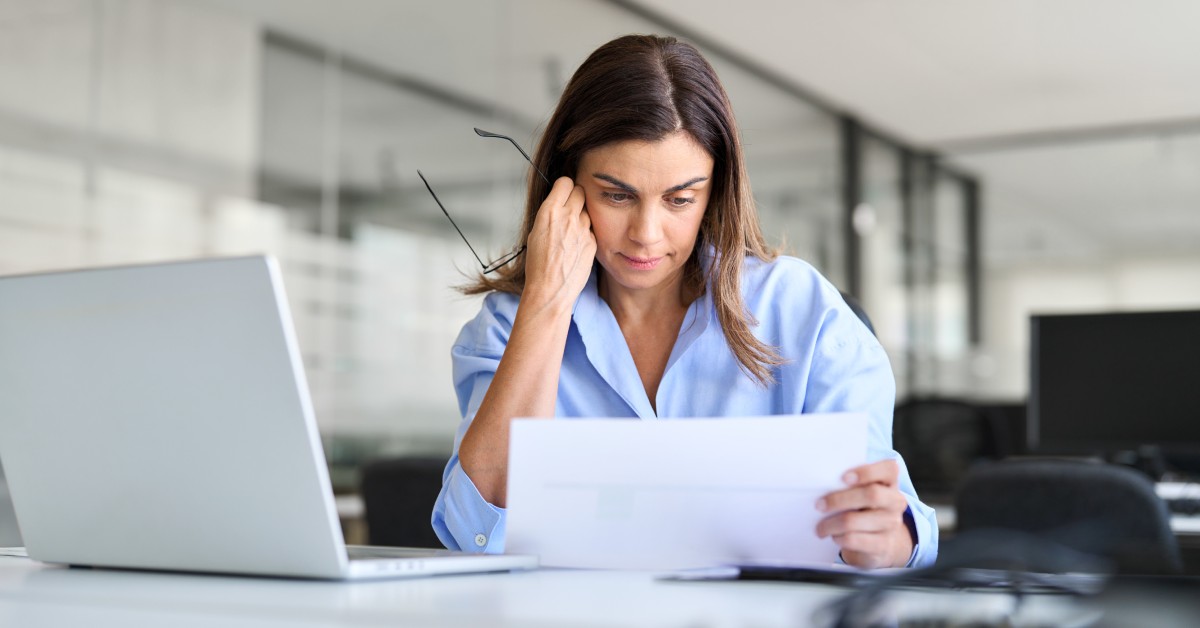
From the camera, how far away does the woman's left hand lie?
1013 millimetres

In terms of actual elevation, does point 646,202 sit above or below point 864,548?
above

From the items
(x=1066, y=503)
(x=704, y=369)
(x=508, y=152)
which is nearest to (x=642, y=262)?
(x=704, y=369)

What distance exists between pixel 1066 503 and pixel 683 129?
4.27ft

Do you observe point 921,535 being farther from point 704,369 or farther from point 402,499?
point 402,499

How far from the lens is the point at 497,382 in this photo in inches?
59.7

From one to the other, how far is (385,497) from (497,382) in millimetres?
1320

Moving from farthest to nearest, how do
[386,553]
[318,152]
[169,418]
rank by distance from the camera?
[318,152] < [386,553] < [169,418]

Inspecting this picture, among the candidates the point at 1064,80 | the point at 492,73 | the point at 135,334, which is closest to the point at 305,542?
the point at 135,334

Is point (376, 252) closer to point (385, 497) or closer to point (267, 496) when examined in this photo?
point (385, 497)

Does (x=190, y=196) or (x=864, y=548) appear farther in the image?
(x=190, y=196)

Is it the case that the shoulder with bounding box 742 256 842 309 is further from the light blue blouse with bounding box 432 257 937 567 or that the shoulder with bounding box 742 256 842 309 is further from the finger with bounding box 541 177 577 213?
the finger with bounding box 541 177 577 213

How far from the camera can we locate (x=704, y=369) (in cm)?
164

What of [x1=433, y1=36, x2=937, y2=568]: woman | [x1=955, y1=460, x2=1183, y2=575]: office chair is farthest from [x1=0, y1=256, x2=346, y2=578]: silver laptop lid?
[x1=955, y1=460, x2=1183, y2=575]: office chair

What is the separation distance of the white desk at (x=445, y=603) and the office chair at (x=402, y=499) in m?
1.67
